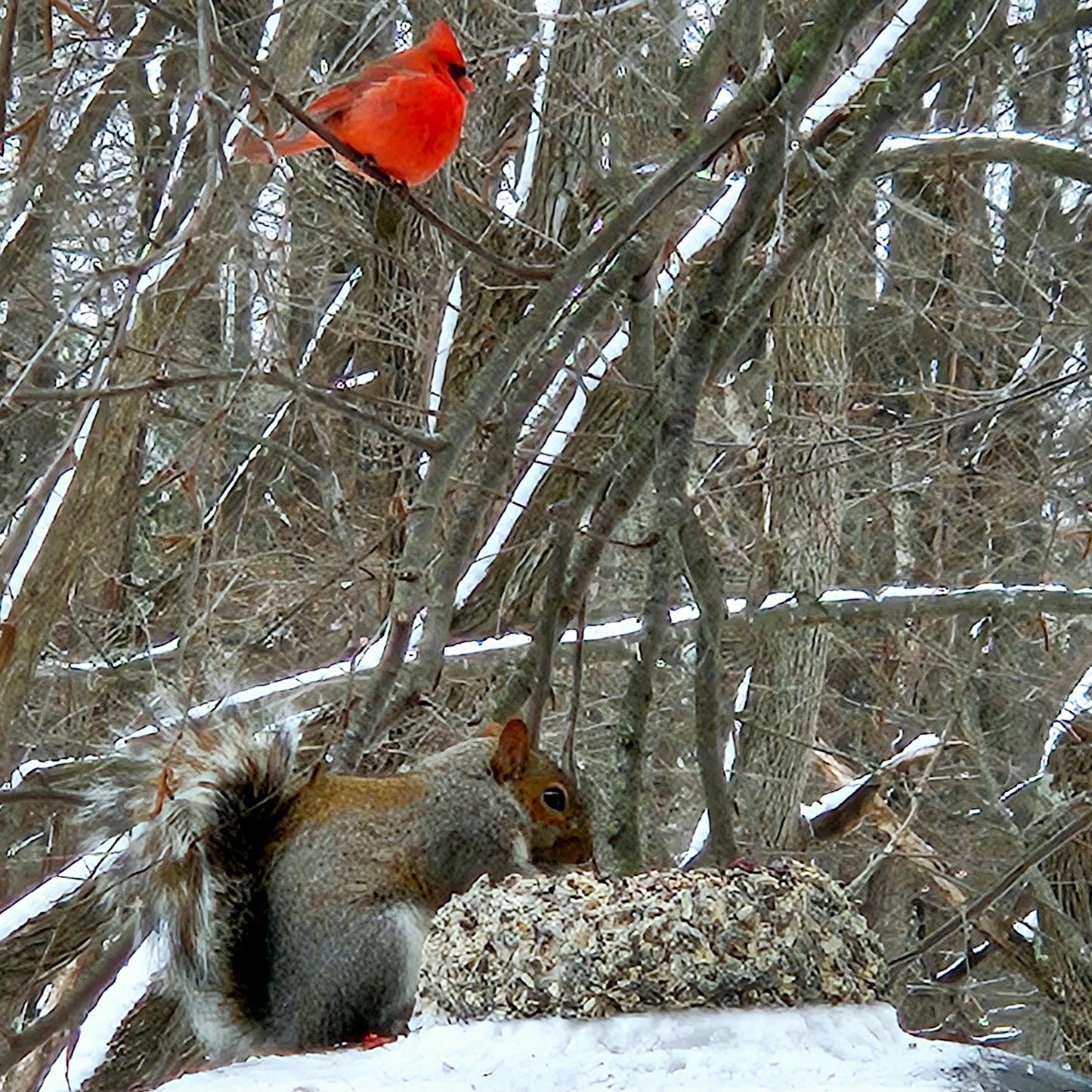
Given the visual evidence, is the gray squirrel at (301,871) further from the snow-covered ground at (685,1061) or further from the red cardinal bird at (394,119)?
the red cardinal bird at (394,119)

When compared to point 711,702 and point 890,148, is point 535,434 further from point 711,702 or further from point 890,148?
point 711,702

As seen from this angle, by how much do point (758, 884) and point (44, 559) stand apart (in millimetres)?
2522

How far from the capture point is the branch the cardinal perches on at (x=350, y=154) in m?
1.93

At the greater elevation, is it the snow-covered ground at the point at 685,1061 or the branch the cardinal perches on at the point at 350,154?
the branch the cardinal perches on at the point at 350,154

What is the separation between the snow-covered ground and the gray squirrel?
1.61ft

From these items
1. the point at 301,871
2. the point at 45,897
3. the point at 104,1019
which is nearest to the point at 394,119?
the point at 301,871

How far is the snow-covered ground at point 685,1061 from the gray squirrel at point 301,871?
1.61 ft

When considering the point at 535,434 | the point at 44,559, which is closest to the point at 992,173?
the point at 535,434

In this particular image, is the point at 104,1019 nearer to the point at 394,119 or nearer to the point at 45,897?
the point at 45,897

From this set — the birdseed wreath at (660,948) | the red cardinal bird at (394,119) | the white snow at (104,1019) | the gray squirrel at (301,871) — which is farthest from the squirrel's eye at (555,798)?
the white snow at (104,1019)

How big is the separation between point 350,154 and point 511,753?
903 millimetres

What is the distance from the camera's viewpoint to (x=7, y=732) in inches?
136

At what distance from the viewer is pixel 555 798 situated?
1.93 meters

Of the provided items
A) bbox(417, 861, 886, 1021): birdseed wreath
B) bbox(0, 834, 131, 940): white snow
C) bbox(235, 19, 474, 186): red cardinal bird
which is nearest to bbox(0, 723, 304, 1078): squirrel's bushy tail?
bbox(417, 861, 886, 1021): birdseed wreath
